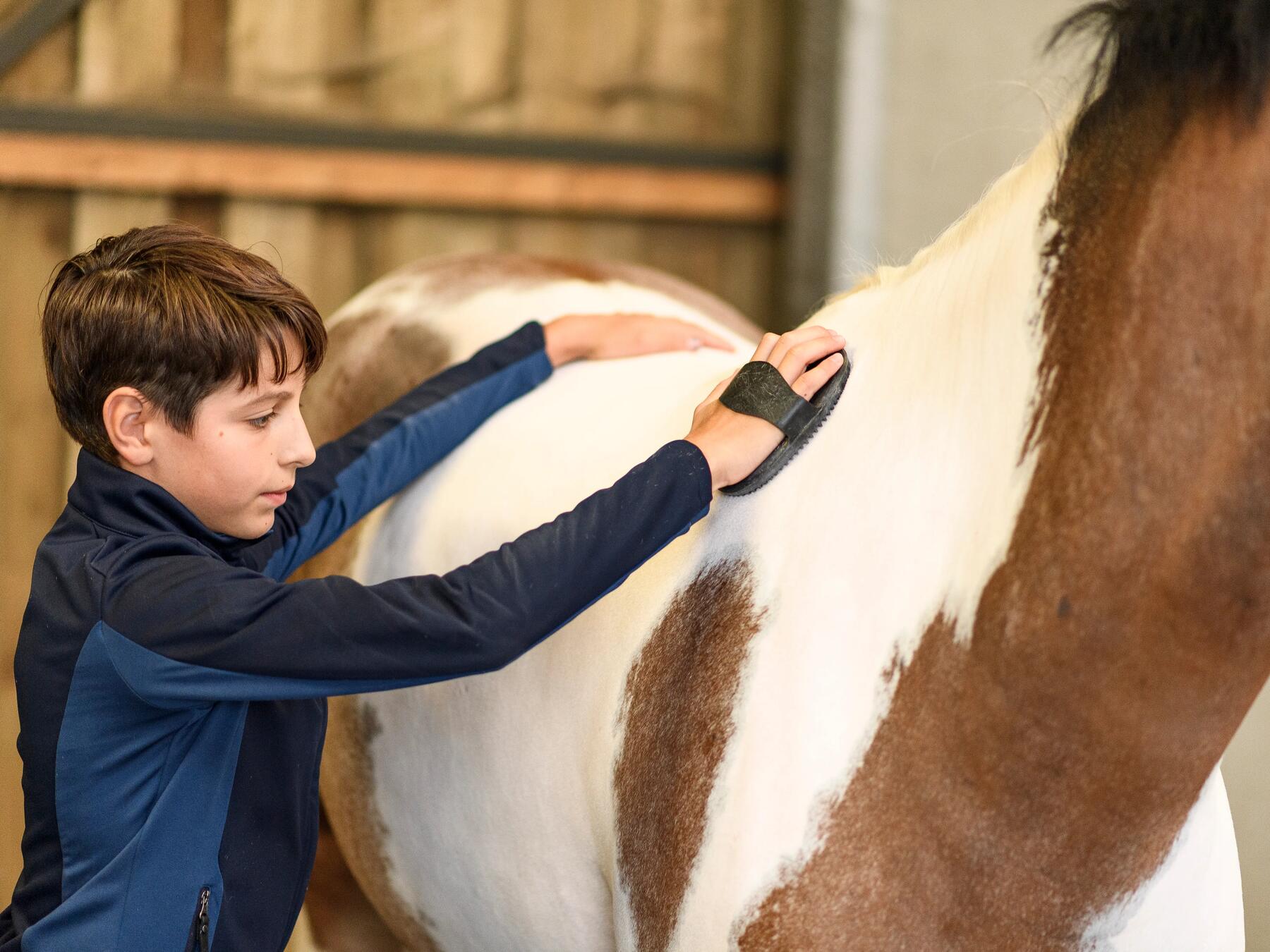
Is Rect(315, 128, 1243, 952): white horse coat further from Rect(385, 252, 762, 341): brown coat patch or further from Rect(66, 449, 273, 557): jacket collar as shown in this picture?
Rect(385, 252, 762, 341): brown coat patch

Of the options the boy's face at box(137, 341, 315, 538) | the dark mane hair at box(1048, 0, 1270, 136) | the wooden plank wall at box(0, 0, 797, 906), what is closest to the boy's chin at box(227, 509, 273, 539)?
the boy's face at box(137, 341, 315, 538)

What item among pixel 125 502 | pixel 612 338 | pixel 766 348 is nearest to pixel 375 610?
pixel 125 502

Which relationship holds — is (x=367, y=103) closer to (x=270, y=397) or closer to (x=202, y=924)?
(x=270, y=397)

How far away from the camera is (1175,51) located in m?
0.62

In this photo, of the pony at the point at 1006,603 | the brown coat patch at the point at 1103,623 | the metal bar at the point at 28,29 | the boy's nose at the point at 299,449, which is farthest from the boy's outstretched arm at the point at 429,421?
the metal bar at the point at 28,29

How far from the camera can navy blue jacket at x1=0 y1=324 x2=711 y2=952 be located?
0.76m

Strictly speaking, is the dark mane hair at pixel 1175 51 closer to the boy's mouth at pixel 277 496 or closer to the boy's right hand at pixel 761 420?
the boy's right hand at pixel 761 420

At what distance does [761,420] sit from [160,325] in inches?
16.1

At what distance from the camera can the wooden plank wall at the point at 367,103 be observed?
211 cm

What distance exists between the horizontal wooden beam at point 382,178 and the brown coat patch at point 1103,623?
1708 mm

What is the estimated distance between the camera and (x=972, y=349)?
74cm

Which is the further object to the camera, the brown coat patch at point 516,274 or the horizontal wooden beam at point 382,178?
the horizontal wooden beam at point 382,178

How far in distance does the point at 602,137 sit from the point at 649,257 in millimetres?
248

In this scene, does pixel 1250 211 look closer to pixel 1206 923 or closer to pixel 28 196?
pixel 1206 923
